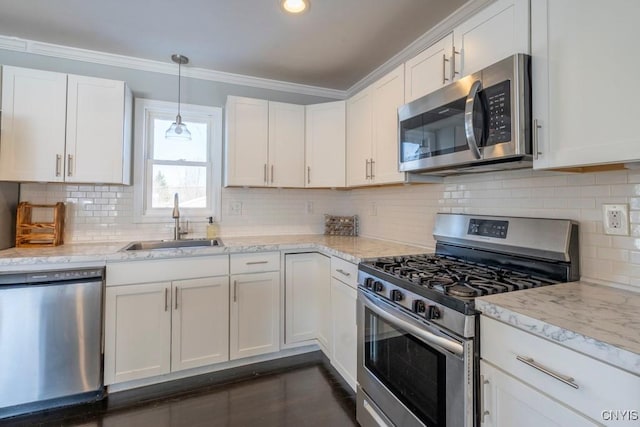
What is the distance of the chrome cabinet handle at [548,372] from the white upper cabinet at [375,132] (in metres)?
1.28

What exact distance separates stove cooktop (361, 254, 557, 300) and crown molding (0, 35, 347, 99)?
2.11m

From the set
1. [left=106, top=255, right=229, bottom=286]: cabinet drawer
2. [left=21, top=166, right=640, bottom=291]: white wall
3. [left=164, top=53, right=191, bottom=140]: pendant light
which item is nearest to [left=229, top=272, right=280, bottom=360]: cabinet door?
[left=106, top=255, right=229, bottom=286]: cabinet drawer

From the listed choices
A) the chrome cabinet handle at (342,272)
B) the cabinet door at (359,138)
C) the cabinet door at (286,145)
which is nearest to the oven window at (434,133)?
the cabinet door at (359,138)

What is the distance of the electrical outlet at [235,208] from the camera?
114 inches

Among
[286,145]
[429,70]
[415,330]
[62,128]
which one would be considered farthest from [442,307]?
[62,128]

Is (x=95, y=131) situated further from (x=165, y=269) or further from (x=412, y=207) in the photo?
(x=412, y=207)

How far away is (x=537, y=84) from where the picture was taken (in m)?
1.21

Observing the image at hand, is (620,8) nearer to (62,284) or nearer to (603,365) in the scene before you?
(603,365)

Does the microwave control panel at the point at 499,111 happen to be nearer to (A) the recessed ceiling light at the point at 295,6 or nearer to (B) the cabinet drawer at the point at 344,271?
(B) the cabinet drawer at the point at 344,271

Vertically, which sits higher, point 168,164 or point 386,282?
point 168,164

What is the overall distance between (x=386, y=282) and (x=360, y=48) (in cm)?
184

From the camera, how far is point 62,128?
2.17 meters

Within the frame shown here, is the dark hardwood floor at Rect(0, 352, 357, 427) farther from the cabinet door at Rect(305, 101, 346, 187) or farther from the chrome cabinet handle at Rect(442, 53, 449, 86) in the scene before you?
the chrome cabinet handle at Rect(442, 53, 449, 86)

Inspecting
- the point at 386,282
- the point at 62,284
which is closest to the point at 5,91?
the point at 62,284
